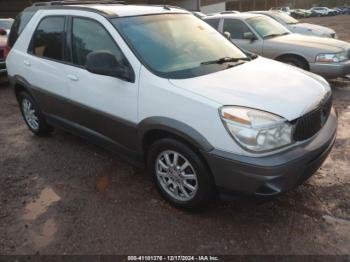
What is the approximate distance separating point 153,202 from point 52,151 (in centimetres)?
199

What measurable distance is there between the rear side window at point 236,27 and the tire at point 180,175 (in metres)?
5.57

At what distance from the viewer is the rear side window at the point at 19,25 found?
15.9ft

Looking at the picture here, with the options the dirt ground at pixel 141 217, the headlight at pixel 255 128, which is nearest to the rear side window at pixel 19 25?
the dirt ground at pixel 141 217

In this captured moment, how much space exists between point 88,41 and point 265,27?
5.44 metres

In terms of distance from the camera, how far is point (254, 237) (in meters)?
2.99

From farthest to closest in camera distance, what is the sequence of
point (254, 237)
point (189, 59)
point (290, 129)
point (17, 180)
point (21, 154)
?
1. point (21, 154)
2. point (17, 180)
3. point (189, 59)
4. point (254, 237)
5. point (290, 129)

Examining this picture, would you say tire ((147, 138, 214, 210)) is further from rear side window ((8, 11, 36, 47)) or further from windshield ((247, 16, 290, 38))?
windshield ((247, 16, 290, 38))

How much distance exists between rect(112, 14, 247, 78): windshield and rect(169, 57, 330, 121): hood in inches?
7.7

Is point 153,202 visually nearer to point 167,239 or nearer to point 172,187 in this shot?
point 172,187

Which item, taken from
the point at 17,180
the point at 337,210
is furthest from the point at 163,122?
the point at 17,180

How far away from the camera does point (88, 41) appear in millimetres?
3803

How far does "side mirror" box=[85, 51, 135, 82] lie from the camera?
3.21 meters

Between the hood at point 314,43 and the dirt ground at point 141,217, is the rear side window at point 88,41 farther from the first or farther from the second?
the hood at point 314,43

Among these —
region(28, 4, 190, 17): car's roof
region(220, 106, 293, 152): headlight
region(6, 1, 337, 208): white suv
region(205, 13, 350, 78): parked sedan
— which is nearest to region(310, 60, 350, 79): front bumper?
region(205, 13, 350, 78): parked sedan
